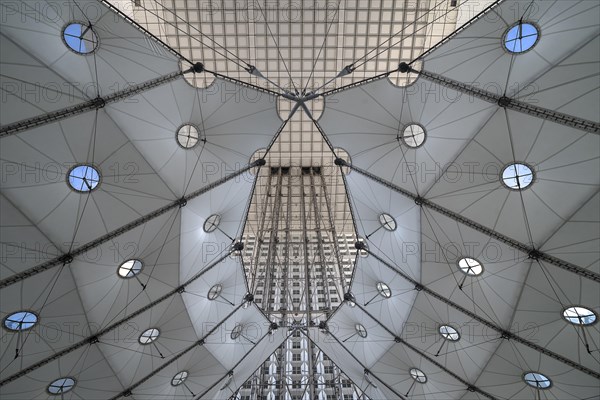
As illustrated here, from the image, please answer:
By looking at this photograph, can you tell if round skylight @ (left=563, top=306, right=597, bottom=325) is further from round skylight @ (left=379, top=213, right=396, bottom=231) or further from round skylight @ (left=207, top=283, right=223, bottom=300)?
round skylight @ (left=207, top=283, right=223, bottom=300)

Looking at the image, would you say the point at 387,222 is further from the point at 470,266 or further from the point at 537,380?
the point at 537,380

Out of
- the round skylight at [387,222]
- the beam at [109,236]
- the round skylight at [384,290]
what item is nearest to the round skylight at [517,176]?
the round skylight at [387,222]

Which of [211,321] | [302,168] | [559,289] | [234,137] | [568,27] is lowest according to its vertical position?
[559,289]

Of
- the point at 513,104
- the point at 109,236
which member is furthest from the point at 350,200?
the point at 109,236

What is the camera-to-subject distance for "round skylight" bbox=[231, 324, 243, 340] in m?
25.3

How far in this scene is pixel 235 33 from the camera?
104ft

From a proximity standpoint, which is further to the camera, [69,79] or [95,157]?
[95,157]

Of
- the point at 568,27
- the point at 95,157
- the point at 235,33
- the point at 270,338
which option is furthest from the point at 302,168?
the point at 568,27

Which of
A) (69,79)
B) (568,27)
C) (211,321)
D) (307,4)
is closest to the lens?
(568,27)

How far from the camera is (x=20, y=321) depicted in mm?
16188

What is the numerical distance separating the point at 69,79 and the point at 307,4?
20.6 m

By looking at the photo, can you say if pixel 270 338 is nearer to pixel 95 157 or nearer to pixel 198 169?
pixel 198 169

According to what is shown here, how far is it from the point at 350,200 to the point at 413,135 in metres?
5.67

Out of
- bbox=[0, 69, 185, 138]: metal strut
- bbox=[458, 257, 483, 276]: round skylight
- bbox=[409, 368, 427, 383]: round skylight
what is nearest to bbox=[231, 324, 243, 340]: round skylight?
bbox=[409, 368, 427, 383]: round skylight
